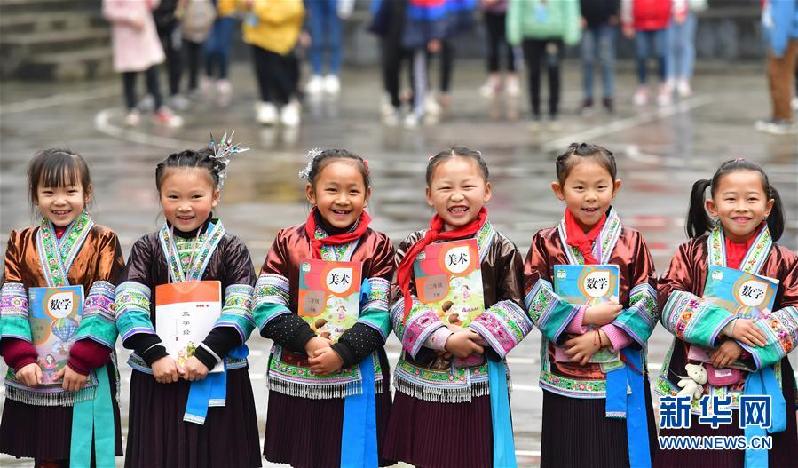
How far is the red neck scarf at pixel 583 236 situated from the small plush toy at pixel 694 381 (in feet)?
1.53

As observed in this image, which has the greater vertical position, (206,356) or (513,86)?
(206,356)

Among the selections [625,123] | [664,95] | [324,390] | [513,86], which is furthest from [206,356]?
[513,86]

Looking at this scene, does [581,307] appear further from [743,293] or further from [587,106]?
[587,106]

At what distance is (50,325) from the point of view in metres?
5.23

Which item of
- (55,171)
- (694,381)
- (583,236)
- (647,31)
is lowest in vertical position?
(694,381)

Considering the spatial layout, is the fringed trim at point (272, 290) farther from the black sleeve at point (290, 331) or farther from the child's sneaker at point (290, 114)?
the child's sneaker at point (290, 114)

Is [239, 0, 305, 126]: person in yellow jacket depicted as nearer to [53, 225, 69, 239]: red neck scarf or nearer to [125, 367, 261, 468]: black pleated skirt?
[53, 225, 69, 239]: red neck scarf

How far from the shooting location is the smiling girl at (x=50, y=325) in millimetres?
5180

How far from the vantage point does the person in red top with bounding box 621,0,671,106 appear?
17547 millimetres

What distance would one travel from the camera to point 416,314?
16.6 ft

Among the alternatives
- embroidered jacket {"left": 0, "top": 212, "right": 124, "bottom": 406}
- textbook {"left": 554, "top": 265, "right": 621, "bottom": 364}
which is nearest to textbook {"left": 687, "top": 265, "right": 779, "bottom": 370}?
textbook {"left": 554, "top": 265, "right": 621, "bottom": 364}

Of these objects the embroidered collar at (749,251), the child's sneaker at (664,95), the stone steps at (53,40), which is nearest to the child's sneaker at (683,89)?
the child's sneaker at (664,95)

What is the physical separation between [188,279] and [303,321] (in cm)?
42

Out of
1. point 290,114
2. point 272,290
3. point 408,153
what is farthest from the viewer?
point 290,114
